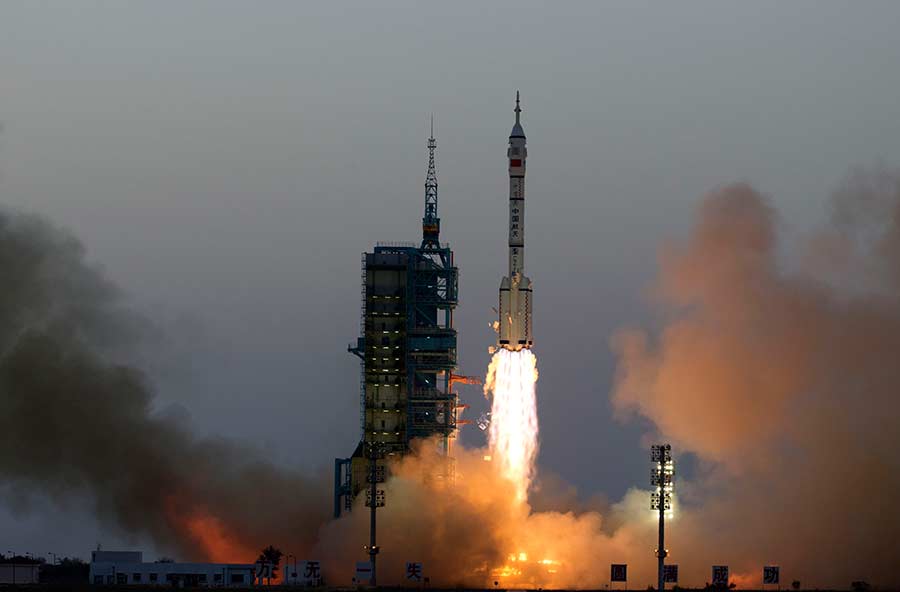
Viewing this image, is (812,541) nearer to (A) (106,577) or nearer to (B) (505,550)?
(B) (505,550)

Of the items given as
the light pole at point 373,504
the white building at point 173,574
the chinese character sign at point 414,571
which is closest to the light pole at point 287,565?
A: the white building at point 173,574

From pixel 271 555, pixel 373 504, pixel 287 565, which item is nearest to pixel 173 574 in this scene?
pixel 287 565

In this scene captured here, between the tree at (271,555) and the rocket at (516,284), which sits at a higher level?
the rocket at (516,284)

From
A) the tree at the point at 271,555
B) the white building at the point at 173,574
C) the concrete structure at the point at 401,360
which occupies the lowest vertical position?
the white building at the point at 173,574

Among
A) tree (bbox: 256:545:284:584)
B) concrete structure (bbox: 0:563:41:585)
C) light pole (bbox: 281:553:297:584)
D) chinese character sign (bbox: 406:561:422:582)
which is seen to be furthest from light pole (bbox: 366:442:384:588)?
concrete structure (bbox: 0:563:41:585)

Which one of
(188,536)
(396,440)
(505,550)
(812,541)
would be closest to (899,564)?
(812,541)

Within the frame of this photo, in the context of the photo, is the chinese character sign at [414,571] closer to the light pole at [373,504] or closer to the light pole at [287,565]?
the light pole at [373,504]
